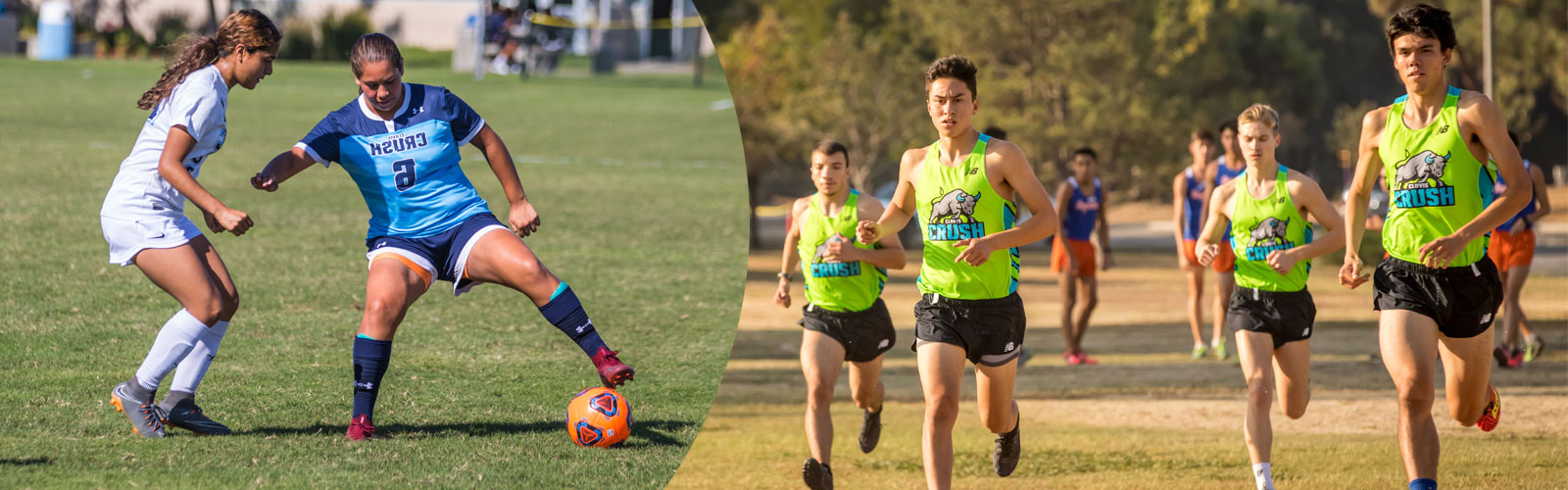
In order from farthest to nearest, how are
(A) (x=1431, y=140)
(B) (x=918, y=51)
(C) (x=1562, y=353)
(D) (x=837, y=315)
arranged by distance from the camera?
(B) (x=918, y=51)
(C) (x=1562, y=353)
(D) (x=837, y=315)
(A) (x=1431, y=140)

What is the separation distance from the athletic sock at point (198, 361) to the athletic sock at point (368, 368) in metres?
0.54

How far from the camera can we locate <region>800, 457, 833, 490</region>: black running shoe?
7.33 m

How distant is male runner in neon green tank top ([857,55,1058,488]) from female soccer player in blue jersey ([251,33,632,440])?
1.32 meters

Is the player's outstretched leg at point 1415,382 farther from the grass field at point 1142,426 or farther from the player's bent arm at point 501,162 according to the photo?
the player's bent arm at point 501,162

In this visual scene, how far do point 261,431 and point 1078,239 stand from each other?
8.49 m

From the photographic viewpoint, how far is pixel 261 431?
551cm

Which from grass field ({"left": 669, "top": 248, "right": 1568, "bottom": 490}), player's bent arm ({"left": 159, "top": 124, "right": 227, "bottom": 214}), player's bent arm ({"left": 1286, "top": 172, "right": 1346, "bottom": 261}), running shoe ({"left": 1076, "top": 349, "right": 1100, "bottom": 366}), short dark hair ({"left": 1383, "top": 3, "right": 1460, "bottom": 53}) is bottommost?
running shoe ({"left": 1076, "top": 349, "right": 1100, "bottom": 366})

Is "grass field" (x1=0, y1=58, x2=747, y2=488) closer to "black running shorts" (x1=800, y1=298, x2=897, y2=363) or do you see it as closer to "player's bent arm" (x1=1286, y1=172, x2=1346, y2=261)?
"black running shorts" (x1=800, y1=298, x2=897, y2=363)

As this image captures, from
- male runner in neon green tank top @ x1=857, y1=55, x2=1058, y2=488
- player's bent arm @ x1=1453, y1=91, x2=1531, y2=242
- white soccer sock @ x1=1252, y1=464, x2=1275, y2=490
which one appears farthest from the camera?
white soccer sock @ x1=1252, y1=464, x2=1275, y2=490

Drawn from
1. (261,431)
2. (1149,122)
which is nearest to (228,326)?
(261,431)

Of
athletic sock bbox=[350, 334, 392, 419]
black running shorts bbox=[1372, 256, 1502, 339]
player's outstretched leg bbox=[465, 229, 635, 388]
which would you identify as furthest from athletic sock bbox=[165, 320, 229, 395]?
black running shorts bbox=[1372, 256, 1502, 339]

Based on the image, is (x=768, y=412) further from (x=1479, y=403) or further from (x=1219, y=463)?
(x=1479, y=403)

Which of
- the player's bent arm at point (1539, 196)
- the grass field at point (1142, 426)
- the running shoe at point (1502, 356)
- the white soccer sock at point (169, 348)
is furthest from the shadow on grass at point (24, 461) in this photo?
the running shoe at point (1502, 356)

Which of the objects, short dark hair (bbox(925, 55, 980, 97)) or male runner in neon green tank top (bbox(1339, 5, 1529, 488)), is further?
short dark hair (bbox(925, 55, 980, 97))
